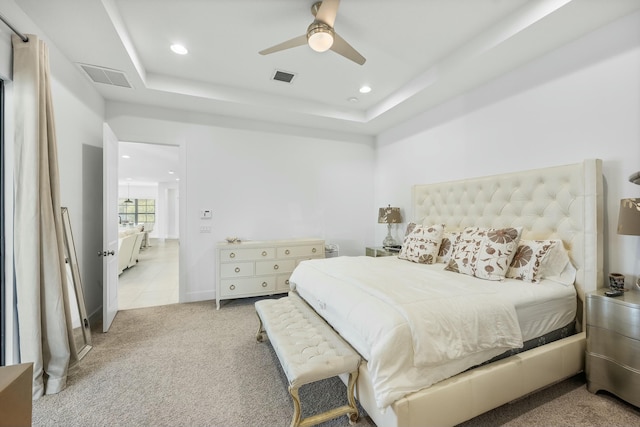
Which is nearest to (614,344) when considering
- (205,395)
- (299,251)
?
(205,395)

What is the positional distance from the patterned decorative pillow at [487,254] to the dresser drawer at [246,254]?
7.34 feet

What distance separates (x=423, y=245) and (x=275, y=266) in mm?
1965

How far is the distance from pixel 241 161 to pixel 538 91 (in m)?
3.61

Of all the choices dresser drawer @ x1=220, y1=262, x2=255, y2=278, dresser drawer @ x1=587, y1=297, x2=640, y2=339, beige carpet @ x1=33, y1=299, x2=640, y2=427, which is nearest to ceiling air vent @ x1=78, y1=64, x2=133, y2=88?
dresser drawer @ x1=220, y1=262, x2=255, y2=278

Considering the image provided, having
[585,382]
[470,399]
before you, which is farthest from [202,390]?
[585,382]

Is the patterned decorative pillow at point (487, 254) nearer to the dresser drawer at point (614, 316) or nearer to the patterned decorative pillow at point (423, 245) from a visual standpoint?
the patterned decorative pillow at point (423, 245)

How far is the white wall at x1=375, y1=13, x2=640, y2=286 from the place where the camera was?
79.7 inches

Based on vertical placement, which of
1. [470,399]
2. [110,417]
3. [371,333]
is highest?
[371,333]

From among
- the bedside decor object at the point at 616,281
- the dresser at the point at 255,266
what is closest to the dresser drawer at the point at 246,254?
the dresser at the point at 255,266

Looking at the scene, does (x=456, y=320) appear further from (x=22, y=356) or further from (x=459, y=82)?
(x=22, y=356)

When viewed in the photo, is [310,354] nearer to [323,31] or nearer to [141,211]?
[323,31]

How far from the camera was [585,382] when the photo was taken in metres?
1.98

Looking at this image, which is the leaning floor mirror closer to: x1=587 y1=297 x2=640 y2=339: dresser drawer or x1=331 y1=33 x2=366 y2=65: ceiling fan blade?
x1=331 y1=33 x2=366 y2=65: ceiling fan blade

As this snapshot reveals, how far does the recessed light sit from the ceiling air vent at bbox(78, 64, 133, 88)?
640 mm
